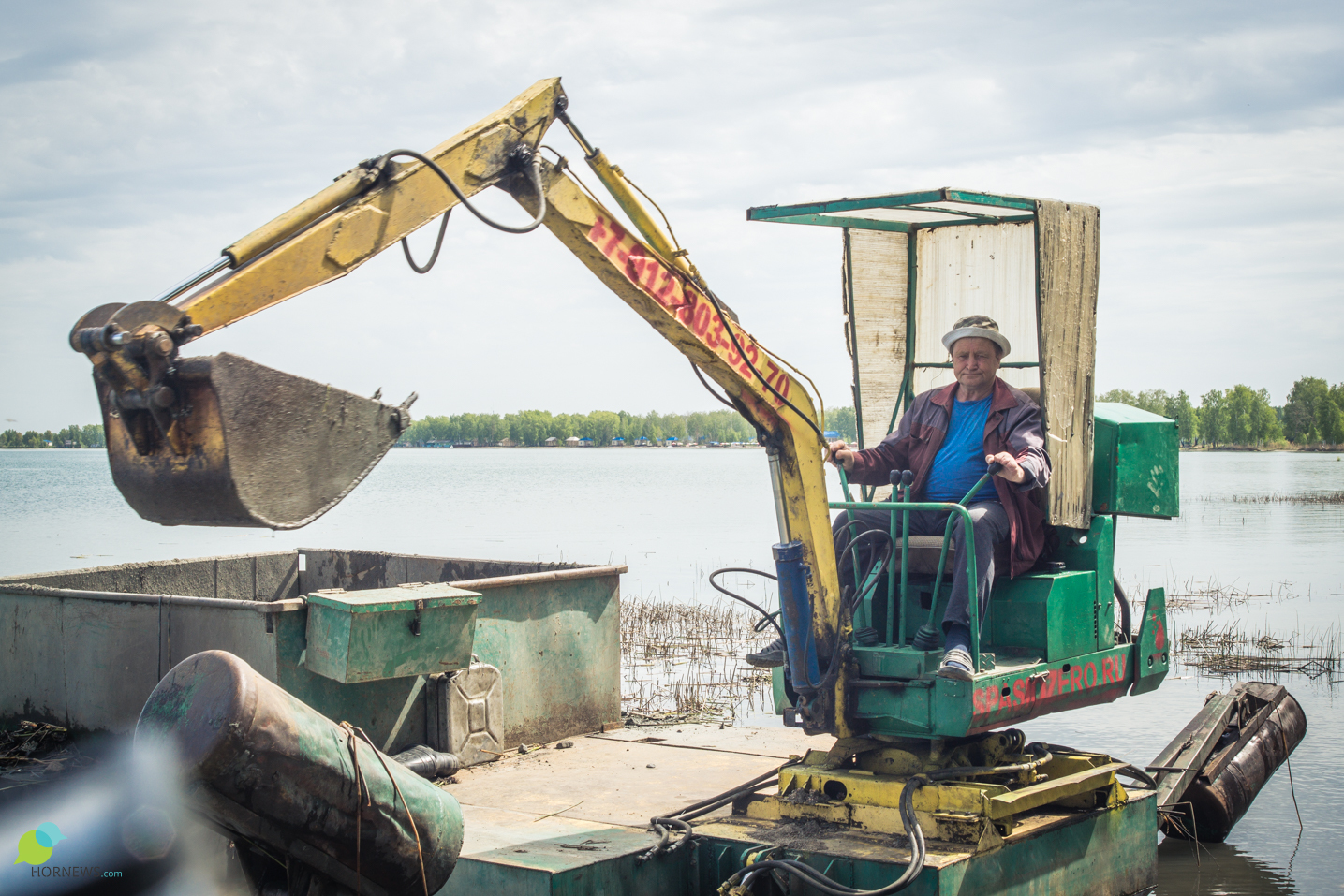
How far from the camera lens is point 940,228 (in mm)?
7695

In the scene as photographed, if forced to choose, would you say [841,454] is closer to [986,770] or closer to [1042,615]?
[1042,615]

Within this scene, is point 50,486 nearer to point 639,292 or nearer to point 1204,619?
point 1204,619

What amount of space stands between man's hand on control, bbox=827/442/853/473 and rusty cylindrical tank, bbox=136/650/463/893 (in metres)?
2.76

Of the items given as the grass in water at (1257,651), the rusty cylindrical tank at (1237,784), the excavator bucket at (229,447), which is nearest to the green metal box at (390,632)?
the excavator bucket at (229,447)

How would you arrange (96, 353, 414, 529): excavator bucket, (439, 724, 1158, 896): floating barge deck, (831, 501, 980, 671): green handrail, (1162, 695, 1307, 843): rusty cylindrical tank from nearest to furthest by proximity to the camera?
(96, 353, 414, 529): excavator bucket < (439, 724, 1158, 896): floating barge deck < (831, 501, 980, 671): green handrail < (1162, 695, 1307, 843): rusty cylindrical tank

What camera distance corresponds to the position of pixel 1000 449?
20.6ft

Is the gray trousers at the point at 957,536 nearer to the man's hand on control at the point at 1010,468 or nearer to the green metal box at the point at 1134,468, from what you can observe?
the man's hand on control at the point at 1010,468

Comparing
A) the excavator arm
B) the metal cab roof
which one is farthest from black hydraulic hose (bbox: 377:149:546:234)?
the metal cab roof

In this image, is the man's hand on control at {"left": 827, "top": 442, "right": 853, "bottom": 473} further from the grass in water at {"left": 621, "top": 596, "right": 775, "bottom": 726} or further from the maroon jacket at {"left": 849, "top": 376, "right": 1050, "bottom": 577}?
the grass in water at {"left": 621, "top": 596, "right": 775, "bottom": 726}

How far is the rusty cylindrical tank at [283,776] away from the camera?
4668mm

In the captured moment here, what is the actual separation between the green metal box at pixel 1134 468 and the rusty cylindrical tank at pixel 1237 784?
3355 mm

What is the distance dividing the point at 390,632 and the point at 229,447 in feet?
10.8

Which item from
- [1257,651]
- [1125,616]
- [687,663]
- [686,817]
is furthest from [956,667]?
[1257,651]

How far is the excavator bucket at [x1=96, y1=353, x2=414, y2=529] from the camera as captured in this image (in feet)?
12.7
